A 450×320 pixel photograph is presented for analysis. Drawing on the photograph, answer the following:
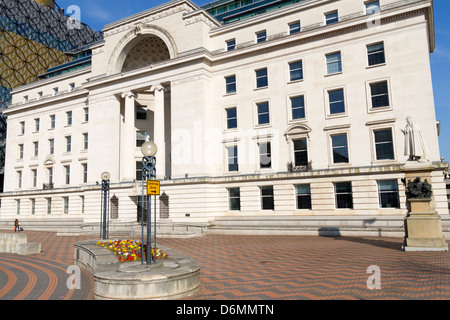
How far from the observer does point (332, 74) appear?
2839 centimetres

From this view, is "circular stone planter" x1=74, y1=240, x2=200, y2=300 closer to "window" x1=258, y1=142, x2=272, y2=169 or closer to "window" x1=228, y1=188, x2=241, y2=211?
"window" x1=258, y1=142, x2=272, y2=169

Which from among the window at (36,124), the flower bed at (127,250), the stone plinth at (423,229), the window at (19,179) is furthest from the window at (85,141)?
the stone plinth at (423,229)

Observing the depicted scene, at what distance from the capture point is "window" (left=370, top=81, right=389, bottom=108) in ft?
86.0

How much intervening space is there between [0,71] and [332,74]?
60596mm

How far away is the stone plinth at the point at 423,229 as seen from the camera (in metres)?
15.2

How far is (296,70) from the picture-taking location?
30.3 meters

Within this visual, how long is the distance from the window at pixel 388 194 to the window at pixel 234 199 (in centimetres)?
1219

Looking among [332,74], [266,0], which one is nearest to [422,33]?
[332,74]

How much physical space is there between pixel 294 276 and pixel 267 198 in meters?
19.0

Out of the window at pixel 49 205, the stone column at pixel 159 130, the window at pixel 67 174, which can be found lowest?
the window at pixel 49 205

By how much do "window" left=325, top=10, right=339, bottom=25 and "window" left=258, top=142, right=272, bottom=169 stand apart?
489 inches

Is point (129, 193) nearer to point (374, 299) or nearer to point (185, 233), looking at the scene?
point (185, 233)

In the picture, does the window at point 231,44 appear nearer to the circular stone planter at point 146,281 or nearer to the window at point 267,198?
the window at point 267,198

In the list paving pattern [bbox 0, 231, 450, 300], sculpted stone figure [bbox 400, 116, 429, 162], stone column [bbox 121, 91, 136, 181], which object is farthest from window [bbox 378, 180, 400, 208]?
stone column [bbox 121, 91, 136, 181]
